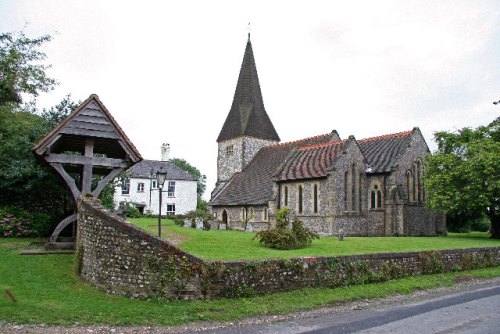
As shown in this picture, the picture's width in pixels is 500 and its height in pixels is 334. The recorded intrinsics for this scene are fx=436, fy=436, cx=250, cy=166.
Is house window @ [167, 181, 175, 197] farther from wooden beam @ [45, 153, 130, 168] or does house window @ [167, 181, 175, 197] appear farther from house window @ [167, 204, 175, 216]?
wooden beam @ [45, 153, 130, 168]

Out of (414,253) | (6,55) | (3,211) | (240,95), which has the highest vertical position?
(240,95)

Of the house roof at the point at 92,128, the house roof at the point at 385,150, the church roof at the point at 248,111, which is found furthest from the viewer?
the church roof at the point at 248,111

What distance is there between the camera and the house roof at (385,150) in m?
33.6

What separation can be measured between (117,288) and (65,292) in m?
1.29

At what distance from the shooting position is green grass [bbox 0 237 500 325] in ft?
30.7

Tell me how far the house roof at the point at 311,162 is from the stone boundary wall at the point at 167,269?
1747cm

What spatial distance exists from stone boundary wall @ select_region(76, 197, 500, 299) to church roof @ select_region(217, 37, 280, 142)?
33.7 metres

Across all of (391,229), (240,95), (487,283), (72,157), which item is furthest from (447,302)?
(240,95)

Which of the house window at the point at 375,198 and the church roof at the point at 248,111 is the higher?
the church roof at the point at 248,111

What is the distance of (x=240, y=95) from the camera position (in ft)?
159

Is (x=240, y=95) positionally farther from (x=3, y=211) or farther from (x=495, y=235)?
(x=3, y=211)

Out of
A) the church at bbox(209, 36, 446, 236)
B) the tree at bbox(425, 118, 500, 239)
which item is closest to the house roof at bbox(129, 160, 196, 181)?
the church at bbox(209, 36, 446, 236)

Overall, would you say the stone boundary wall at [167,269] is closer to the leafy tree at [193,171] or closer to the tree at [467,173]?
the tree at [467,173]

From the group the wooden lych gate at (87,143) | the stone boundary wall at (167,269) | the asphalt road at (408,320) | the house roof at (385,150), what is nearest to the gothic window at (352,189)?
the house roof at (385,150)
